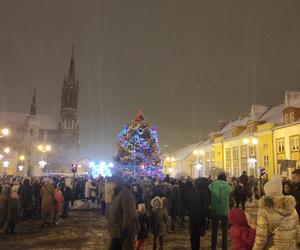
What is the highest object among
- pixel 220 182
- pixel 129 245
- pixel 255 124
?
pixel 255 124

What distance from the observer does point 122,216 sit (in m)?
6.63

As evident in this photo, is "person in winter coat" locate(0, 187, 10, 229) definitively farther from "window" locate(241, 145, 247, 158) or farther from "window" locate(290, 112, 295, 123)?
"window" locate(241, 145, 247, 158)

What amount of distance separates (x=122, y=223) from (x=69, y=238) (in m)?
6.66

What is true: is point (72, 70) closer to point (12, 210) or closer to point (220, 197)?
point (12, 210)

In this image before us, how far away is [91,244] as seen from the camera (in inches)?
A: 445

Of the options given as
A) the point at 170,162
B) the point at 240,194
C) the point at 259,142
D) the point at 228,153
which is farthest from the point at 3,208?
the point at 170,162

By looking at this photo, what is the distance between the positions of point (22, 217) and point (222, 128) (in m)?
49.3

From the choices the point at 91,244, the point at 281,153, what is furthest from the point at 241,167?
the point at 91,244

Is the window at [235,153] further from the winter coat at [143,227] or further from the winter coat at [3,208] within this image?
the winter coat at [143,227]

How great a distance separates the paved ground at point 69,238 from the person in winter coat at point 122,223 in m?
4.42

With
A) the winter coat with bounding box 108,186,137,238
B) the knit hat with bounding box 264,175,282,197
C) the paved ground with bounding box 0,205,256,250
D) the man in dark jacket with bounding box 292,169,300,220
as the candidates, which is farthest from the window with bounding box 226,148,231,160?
the knit hat with bounding box 264,175,282,197

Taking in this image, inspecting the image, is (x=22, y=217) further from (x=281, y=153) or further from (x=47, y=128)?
(x=47, y=128)

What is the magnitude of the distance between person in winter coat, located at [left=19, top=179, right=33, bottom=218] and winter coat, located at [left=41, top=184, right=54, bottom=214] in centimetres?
199

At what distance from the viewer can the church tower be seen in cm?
11981
